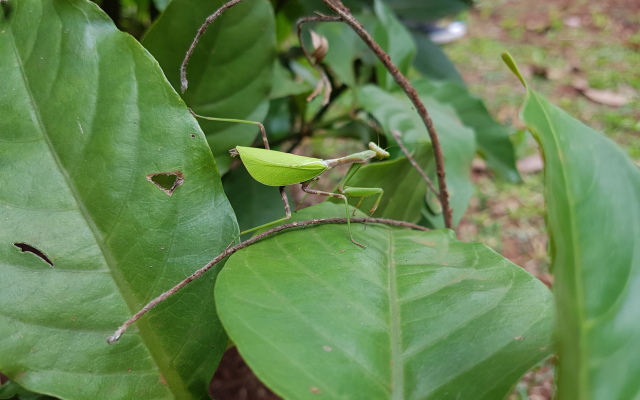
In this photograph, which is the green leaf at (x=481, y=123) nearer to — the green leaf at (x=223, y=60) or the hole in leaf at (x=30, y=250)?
the green leaf at (x=223, y=60)

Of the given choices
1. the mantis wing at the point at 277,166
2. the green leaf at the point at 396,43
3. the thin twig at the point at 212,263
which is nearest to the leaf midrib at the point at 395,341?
the thin twig at the point at 212,263

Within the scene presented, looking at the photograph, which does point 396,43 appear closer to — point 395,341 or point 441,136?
point 441,136

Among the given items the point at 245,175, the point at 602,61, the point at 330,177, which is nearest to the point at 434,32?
the point at 602,61

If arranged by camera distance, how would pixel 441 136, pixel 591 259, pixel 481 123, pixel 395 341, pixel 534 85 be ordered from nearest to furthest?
pixel 591 259
pixel 395 341
pixel 441 136
pixel 481 123
pixel 534 85

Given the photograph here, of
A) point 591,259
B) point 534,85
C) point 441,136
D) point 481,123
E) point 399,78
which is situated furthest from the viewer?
point 534,85

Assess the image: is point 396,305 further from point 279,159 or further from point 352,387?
point 279,159

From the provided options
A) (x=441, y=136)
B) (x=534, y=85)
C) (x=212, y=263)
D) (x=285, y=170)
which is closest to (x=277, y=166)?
(x=285, y=170)

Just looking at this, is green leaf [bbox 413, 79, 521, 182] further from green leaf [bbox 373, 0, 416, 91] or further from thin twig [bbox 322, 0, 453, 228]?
thin twig [bbox 322, 0, 453, 228]
